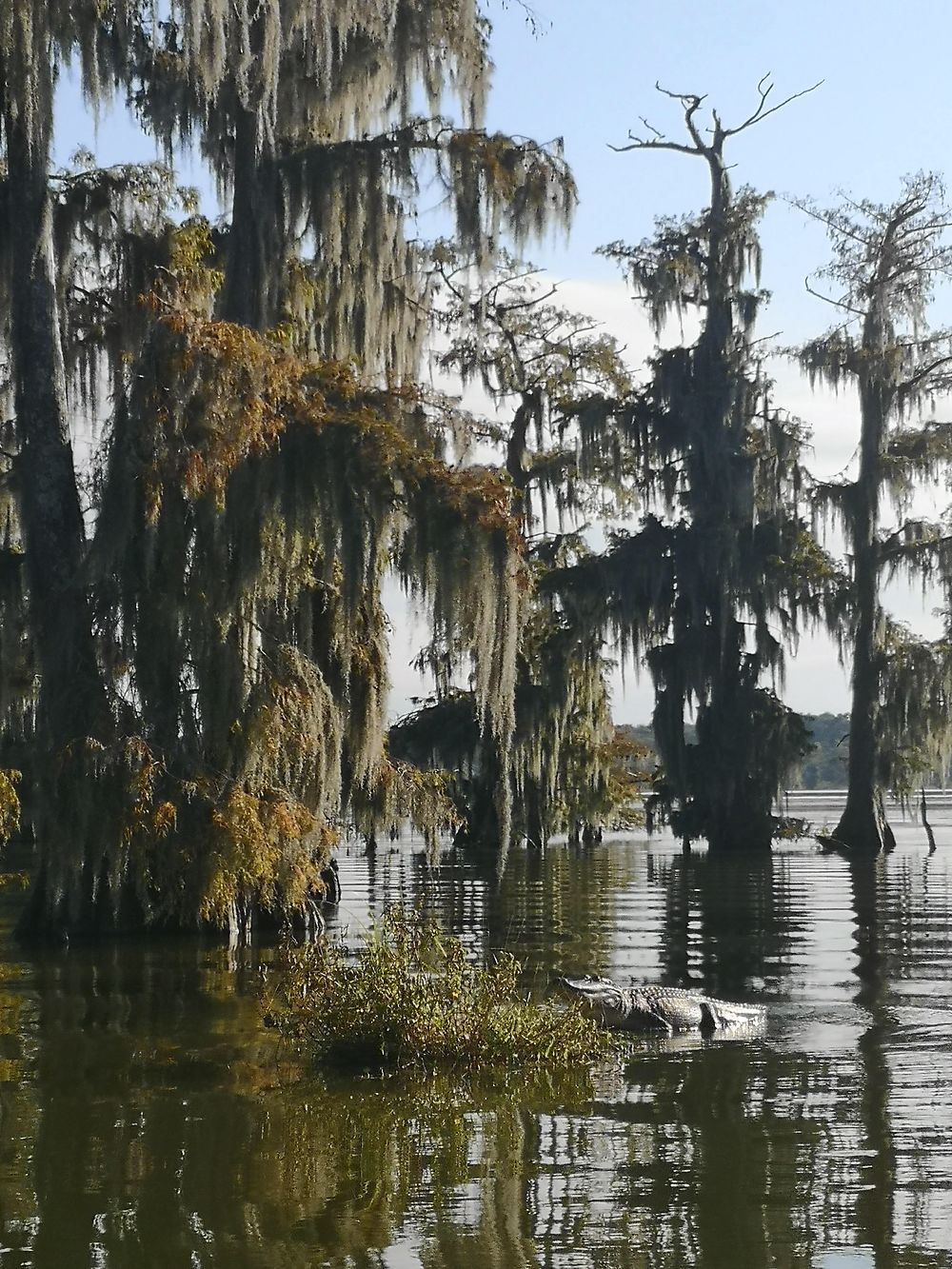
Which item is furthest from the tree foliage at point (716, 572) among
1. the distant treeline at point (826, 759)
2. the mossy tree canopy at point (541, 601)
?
the distant treeline at point (826, 759)

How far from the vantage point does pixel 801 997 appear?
38.9 ft

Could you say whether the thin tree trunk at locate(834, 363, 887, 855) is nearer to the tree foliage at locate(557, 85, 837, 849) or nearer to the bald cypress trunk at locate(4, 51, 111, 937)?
the tree foliage at locate(557, 85, 837, 849)

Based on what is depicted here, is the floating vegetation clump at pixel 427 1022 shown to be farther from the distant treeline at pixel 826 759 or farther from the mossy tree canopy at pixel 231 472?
the distant treeline at pixel 826 759

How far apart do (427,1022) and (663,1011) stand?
79.4 inches

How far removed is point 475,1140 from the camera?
24.0ft

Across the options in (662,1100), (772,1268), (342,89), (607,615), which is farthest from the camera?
(607,615)

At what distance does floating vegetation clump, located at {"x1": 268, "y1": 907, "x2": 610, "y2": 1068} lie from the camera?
909 cm

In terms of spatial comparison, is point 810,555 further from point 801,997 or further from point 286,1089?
point 286,1089

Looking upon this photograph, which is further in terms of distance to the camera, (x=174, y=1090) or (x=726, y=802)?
(x=726, y=802)

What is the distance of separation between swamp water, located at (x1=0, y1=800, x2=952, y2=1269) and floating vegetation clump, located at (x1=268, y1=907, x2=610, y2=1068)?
0.29 metres

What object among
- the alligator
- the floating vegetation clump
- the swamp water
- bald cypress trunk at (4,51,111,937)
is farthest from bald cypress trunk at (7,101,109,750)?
the alligator

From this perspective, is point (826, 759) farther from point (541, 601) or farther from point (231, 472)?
point (231, 472)

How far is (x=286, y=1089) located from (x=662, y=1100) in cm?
193

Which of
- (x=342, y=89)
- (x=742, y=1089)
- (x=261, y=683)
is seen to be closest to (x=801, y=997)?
(x=742, y=1089)
